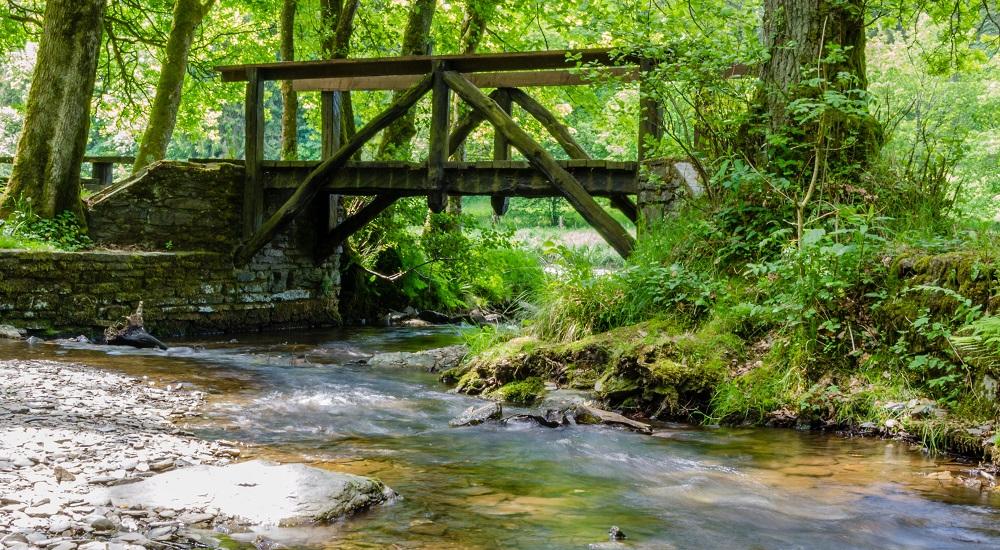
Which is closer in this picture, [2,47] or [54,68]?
[54,68]

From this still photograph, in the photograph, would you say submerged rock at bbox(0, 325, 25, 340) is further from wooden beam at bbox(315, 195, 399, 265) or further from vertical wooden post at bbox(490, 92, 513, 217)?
vertical wooden post at bbox(490, 92, 513, 217)

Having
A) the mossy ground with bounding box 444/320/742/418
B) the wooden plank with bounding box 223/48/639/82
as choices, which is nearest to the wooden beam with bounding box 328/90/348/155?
the wooden plank with bounding box 223/48/639/82

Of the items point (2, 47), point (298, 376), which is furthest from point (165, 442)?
point (2, 47)

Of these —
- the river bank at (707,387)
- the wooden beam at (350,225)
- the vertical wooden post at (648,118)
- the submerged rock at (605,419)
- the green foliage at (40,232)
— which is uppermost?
the vertical wooden post at (648,118)

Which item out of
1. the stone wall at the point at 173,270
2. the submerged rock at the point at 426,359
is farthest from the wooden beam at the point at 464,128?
the submerged rock at the point at 426,359

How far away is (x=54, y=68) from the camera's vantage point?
9695mm

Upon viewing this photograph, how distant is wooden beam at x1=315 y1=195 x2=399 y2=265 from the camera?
457 inches

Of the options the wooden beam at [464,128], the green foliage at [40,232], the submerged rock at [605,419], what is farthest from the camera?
the wooden beam at [464,128]

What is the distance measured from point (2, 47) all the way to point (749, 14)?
44.2 ft

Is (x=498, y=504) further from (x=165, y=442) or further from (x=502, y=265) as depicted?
(x=502, y=265)

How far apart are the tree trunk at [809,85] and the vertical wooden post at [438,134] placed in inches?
144

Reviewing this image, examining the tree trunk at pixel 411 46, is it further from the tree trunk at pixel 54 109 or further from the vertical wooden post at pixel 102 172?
the vertical wooden post at pixel 102 172

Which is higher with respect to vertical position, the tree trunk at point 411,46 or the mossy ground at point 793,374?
the tree trunk at point 411,46

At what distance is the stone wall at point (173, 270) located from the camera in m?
8.80
